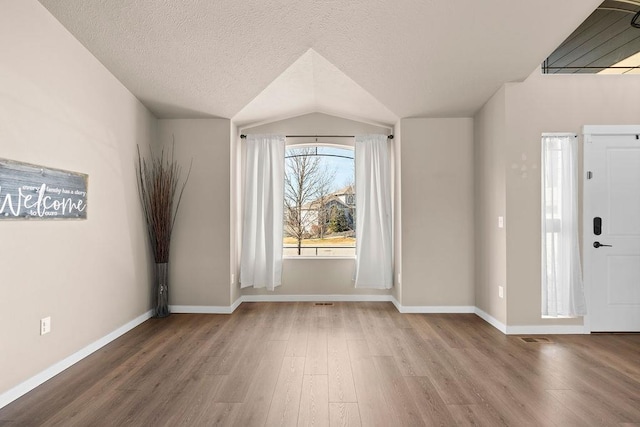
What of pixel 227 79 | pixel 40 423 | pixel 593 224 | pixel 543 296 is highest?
pixel 227 79

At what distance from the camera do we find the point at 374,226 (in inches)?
207

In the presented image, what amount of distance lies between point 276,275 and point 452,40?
3488mm

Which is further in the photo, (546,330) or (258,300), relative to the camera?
(258,300)

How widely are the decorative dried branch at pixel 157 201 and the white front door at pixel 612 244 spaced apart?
463 cm

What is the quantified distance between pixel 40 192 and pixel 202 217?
210 cm

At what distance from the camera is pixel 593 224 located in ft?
12.9

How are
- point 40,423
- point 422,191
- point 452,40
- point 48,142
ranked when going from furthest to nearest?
point 422,191 → point 452,40 → point 48,142 → point 40,423

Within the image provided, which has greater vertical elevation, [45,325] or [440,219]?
[440,219]

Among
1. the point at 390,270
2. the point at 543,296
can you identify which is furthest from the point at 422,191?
the point at 543,296

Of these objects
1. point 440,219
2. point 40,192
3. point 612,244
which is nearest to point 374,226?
point 440,219

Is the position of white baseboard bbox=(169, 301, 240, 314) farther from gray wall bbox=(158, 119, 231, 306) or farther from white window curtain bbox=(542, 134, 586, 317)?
white window curtain bbox=(542, 134, 586, 317)

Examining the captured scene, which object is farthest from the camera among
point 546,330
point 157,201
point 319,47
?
point 157,201

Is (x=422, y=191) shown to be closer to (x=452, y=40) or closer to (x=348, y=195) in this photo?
(x=348, y=195)

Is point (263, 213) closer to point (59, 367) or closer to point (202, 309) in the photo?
point (202, 309)
